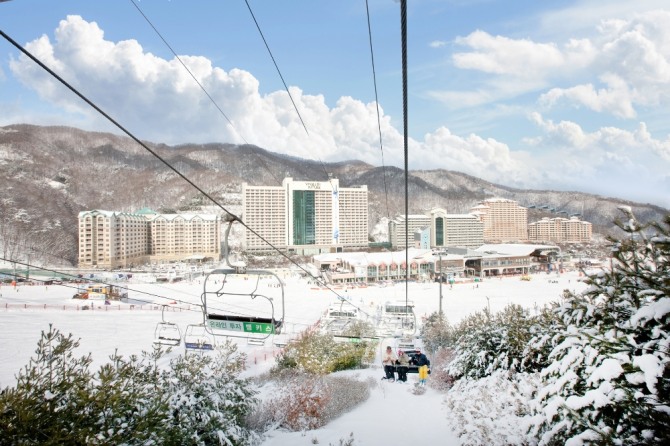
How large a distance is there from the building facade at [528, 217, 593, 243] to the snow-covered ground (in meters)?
55.7

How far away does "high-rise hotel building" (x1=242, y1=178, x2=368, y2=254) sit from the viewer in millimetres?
73125

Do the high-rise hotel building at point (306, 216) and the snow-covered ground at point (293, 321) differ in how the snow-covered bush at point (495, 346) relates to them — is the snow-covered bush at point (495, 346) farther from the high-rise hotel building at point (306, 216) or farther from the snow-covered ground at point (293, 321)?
the high-rise hotel building at point (306, 216)

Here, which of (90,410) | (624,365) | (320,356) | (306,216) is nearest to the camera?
(624,365)

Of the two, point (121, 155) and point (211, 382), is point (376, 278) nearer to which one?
point (211, 382)

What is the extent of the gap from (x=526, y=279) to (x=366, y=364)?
4122 cm

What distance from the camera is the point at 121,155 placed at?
15475 centimetres

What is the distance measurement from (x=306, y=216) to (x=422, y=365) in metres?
66.0

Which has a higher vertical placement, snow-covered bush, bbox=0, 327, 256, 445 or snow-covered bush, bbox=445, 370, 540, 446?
snow-covered bush, bbox=0, 327, 256, 445

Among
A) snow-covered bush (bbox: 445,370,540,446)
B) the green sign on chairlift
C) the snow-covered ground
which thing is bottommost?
the snow-covered ground

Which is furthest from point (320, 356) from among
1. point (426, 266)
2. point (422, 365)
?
point (426, 266)

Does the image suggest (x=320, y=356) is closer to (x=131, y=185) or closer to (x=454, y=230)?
(x=454, y=230)

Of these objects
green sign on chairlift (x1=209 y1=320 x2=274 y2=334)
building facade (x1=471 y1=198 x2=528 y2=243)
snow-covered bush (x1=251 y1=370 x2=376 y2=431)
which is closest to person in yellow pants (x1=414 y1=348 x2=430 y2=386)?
snow-covered bush (x1=251 y1=370 x2=376 y2=431)

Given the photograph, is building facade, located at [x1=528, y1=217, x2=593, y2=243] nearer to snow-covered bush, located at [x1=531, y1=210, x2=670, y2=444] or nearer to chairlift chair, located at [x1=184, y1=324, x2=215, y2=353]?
chairlift chair, located at [x1=184, y1=324, x2=215, y2=353]

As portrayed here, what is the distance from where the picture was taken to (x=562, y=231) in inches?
3920
